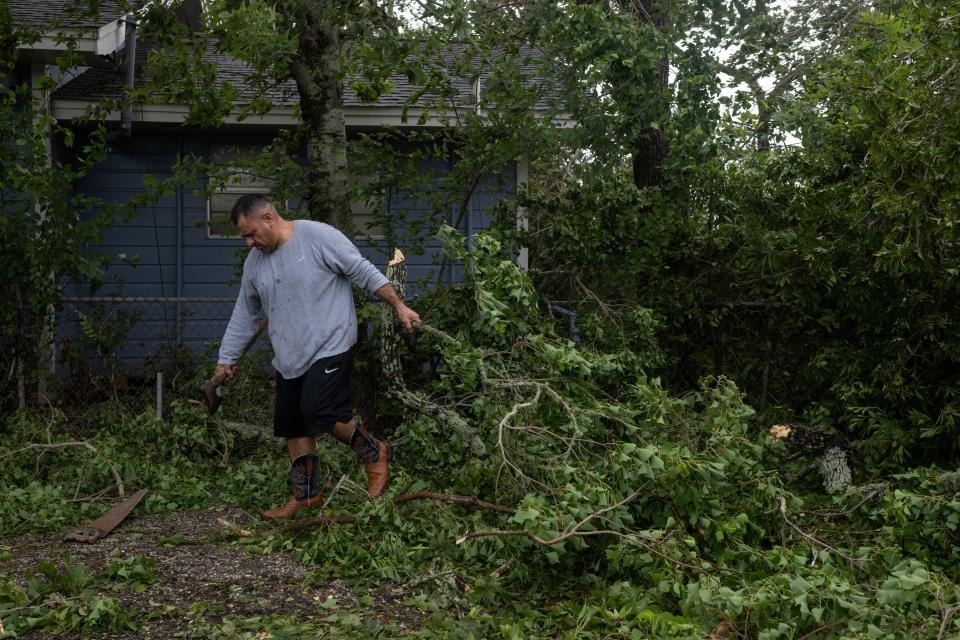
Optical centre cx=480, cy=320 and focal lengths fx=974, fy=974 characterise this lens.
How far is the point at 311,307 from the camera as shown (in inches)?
205

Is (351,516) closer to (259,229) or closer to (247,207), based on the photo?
(259,229)

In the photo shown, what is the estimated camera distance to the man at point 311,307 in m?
5.18

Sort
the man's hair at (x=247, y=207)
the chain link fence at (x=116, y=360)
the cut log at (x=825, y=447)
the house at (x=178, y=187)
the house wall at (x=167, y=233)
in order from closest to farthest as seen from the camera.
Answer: the man's hair at (x=247, y=207)
the cut log at (x=825, y=447)
the chain link fence at (x=116, y=360)
the house at (x=178, y=187)
the house wall at (x=167, y=233)

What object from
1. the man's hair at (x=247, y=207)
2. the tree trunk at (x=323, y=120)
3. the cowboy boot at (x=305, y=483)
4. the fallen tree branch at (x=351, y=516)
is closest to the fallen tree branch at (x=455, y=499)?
the fallen tree branch at (x=351, y=516)

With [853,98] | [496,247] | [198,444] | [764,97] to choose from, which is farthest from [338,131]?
[853,98]

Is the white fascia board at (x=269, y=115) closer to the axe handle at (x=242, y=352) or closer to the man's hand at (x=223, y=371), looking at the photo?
the axe handle at (x=242, y=352)

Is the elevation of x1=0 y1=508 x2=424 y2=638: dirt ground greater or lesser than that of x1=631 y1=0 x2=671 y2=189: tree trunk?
lesser

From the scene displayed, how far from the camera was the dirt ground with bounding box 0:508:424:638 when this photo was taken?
4.12 m

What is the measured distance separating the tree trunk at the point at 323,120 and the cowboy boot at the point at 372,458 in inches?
87.4

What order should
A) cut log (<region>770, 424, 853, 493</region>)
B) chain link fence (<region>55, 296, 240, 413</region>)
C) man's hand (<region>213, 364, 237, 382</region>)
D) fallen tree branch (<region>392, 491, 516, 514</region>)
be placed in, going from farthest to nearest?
chain link fence (<region>55, 296, 240, 413</region>) < cut log (<region>770, 424, 853, 493</region>) < man's hand (<region>213, 364, 237, 382</region>) < fallen tree branch (<region>392, 491, 516, 514</region>)

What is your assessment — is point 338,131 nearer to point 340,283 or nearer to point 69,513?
point 340,283

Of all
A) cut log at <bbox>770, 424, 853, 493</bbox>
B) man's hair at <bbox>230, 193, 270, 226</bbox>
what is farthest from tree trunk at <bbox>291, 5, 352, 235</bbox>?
cut log at <bbox>770, 424, 853, 493</bbox>

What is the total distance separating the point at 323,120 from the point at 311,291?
2.37m

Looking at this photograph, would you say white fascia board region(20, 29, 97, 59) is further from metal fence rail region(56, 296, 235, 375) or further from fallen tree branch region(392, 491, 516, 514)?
fallen tree branch region(392, 491, 516, 514)
